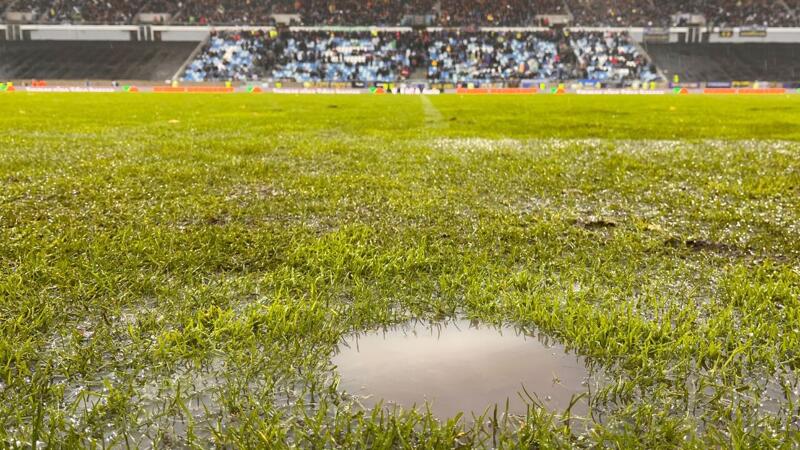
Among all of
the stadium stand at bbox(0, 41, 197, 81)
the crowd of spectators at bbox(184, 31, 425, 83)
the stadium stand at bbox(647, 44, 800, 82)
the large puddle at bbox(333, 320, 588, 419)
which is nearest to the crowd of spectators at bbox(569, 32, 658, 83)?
the stadium stand at bbox(647, 44, 800, 82)

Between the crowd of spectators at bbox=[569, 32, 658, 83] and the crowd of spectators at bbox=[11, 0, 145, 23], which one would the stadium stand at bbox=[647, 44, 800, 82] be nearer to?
the crowd of spectators at bbox=[569, 32, 658, 83]

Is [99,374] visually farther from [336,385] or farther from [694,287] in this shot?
[694,287]

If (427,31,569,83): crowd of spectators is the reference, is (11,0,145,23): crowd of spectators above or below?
above

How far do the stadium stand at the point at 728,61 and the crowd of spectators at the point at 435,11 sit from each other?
356 cm

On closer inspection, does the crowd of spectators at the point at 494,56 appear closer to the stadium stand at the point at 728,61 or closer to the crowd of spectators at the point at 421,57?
the crowd of spectators at the point at 421,57

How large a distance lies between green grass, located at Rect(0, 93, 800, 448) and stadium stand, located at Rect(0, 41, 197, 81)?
47968mm

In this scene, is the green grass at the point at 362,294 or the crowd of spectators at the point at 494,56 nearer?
the green grass at the point at 362,294

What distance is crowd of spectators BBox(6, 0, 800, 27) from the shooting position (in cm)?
5450

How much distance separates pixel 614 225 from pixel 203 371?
293 cm

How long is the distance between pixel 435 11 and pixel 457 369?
59.0 meters

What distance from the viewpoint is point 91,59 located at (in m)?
49.4

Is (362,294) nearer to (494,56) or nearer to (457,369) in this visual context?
(457,369)

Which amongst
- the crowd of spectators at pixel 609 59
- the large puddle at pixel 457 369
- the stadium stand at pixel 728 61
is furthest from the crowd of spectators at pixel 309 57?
the large puddle at pixel 457 369

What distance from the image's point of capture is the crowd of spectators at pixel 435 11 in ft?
179
